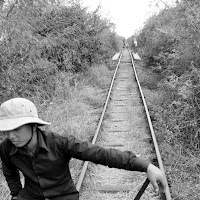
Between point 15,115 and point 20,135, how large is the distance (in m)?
0.17

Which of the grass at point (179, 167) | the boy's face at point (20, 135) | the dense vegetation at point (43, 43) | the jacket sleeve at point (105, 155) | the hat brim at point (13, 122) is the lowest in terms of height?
the grass at point (179, 167)

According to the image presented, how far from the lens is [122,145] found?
615 centimetres

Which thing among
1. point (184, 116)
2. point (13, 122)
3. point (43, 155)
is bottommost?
point (184, 116)

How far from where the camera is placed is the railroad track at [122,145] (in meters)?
4.34

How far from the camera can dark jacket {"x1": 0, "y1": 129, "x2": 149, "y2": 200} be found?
221 cm

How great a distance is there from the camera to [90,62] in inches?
619

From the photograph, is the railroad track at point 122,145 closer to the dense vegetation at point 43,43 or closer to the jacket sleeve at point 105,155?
the jacket sleeve at point 105,155

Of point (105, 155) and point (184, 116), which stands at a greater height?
point (105, 155)

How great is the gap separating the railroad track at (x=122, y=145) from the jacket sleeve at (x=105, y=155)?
7.3 inches

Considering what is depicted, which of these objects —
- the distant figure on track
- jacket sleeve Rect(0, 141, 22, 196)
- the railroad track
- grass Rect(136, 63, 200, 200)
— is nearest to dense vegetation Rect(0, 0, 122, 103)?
the railroad track

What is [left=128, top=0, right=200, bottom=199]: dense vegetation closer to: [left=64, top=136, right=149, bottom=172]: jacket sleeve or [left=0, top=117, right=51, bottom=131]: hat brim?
[left=64, top=136, right=149, bottom=172]: jacket sleeve

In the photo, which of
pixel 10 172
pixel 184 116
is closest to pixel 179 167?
pixel 184 116

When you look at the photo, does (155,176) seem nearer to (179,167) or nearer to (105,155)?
(105,155)

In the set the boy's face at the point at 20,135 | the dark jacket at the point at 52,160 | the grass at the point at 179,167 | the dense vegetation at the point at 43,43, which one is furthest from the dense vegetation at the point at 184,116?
the dense vegetation at the point at 43,43
